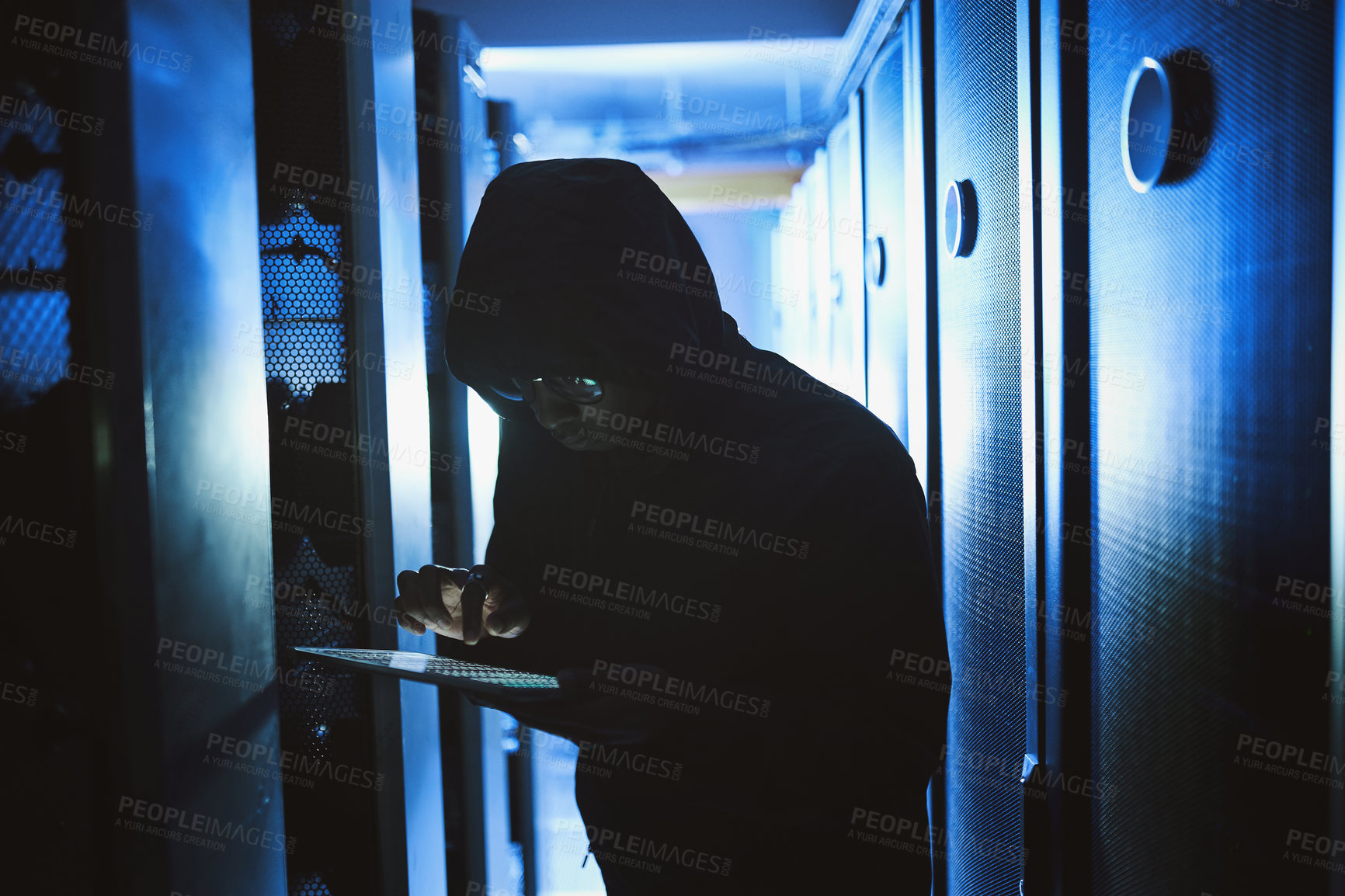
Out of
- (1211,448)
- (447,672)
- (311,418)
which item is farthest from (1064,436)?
(311,418)

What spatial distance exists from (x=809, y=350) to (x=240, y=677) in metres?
2.55

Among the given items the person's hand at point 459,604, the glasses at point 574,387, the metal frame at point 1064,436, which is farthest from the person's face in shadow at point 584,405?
the metal frame at point 1064,436

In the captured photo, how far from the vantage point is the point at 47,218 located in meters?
0.61

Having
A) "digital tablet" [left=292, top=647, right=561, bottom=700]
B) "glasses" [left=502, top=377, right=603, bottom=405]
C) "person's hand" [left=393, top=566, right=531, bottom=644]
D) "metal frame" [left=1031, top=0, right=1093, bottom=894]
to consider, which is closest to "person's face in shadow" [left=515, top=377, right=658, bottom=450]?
"glasses" [left=502, top=377, right=603, bottom=405]

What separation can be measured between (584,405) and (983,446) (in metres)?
0.74

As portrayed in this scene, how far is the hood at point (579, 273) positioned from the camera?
1050 millimetres

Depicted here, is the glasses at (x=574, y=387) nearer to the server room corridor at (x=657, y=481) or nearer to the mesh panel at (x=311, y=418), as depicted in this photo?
the server room corridor at (x=657, y=481)

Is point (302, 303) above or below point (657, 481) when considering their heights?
above

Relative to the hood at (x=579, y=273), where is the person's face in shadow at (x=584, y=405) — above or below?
below

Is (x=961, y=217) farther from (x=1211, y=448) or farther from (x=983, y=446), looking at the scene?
(x=1211, y=448)

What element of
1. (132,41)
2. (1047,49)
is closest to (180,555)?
(132,41)

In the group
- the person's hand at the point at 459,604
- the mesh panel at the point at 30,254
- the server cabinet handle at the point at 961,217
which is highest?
the server cabinet handle at the point at 961,217

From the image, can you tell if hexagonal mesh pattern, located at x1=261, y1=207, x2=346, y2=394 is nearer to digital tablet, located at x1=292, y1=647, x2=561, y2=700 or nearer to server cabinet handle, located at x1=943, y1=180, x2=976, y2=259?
digital tablet, located at x1=292, y1=647, x2=561, y2=700

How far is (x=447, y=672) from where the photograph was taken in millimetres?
843
